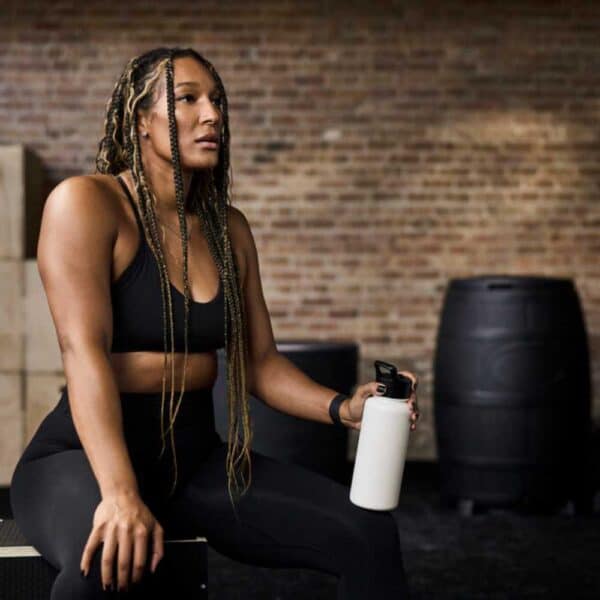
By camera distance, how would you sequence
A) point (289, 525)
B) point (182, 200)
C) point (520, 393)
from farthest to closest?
point (520, 393) < point (182, 200) < point (289, 525)

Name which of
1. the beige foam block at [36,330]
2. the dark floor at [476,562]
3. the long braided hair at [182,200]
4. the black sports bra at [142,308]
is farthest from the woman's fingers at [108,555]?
the beige foam block at [36,330]

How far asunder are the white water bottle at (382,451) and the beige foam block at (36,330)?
2.72 m

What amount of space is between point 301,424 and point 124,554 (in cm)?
218

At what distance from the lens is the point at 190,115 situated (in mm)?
1538

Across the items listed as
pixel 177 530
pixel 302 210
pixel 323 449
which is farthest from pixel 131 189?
pixel 302 210

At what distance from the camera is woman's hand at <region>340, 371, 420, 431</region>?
1519 mm

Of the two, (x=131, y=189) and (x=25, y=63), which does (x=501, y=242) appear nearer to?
(x=25, y=63)

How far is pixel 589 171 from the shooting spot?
181 inches

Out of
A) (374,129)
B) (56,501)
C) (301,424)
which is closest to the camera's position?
(56,501)

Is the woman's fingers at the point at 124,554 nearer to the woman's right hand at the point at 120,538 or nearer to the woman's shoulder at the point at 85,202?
the woman's right hand at the point at 120,538

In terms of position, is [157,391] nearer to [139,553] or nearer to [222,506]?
[222,506]

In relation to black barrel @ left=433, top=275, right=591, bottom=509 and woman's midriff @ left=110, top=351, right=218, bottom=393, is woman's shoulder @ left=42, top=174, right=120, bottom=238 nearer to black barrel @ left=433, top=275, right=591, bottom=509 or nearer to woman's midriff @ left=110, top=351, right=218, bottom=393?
woman's midriff @ left=110, top=351, right=218, bottom=393

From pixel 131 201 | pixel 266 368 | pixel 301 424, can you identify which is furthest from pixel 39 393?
pixel 131 201

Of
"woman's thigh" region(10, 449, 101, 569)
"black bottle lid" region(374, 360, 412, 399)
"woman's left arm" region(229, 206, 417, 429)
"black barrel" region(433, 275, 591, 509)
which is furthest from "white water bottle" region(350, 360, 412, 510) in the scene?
"black barrel" region(433, 275, 591, 509)
